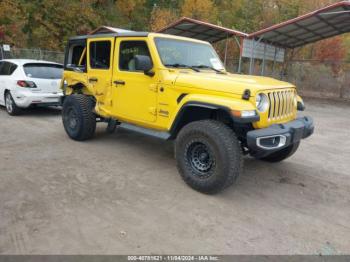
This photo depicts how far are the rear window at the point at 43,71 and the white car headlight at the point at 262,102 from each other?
6423 mm

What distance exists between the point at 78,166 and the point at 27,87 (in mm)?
4232

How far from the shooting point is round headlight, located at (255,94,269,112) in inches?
159

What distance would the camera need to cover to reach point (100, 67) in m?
5.89

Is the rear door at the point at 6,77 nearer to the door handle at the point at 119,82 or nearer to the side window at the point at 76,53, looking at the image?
the side window at the point at 76,53

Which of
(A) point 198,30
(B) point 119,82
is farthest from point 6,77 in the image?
(A) point 198,30

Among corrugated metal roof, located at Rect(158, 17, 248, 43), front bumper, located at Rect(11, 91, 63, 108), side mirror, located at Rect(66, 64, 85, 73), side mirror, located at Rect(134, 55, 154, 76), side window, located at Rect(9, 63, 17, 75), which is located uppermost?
corrugated metal roof, located at Rect(158, 17, 248, 43)

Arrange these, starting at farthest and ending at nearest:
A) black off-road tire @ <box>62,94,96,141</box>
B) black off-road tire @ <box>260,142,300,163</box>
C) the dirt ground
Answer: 1. black off-road tire @ <box>62,94,96,141</box>
2. black off-road tire @ <box>260,142,300,163</box>
3. the dirt ground

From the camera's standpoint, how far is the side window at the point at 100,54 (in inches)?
225

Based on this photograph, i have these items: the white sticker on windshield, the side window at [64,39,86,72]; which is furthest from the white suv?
the white sticker on windshield

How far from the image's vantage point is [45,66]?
8.91 m

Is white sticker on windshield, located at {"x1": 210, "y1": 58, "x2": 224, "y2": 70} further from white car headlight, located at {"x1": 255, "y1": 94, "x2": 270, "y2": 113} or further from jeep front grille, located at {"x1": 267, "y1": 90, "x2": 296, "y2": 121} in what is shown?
white car headlight, located at {"x1": 255, "y1": 94, "x2": 270, "y2": 113}

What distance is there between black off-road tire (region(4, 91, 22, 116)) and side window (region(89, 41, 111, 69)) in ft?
11.9

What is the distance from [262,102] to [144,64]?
174 centimetres

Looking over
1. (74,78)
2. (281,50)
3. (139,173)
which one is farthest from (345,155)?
(281,50)
